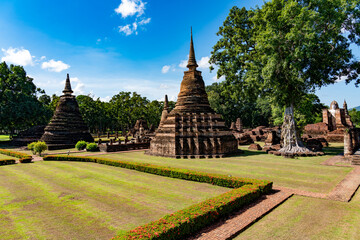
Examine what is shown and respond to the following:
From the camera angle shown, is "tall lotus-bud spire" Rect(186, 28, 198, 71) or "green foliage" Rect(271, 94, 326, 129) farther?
"green foliage" Rect(271, 94, 326, 129)

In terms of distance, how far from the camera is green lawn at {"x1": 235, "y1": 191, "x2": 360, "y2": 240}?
6.62m

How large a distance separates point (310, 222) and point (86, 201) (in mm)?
8706

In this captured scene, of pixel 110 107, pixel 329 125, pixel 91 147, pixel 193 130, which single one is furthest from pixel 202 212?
pixel 110 107

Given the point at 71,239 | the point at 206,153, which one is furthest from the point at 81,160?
the point at 71,239

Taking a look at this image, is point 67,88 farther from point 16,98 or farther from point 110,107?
point 110,107

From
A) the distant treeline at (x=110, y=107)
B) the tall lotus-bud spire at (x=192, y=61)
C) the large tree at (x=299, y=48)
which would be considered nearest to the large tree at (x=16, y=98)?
the distant treeline at (x=110, y=107)

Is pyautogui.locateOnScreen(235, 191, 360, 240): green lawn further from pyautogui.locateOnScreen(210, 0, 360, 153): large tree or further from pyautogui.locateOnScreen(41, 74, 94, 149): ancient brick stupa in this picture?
pyautogui.locateOnScreen(41, 74, 94, 149): ancient brick stupa

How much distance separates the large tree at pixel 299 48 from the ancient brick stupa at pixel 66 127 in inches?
1163

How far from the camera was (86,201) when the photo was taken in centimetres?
977

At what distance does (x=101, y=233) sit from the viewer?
6820mm

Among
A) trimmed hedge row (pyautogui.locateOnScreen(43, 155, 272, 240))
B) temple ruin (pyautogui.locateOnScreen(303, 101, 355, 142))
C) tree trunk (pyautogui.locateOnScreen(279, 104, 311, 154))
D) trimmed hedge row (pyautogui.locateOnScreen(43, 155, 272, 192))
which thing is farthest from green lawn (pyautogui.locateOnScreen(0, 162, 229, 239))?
temple ruin (pyautogui.locateOnScreen(303, 101, 355, 142))

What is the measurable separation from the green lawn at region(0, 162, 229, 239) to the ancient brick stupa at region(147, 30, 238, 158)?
9332 mm

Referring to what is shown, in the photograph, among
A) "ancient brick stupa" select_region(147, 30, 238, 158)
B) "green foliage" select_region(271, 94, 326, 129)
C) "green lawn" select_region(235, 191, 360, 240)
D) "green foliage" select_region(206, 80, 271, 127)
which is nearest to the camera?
"green lawn" select_region(235, 191, 360, 240)

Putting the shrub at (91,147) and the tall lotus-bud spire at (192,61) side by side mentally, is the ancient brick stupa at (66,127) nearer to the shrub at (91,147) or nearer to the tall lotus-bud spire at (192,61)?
the shrub at (91,147)
